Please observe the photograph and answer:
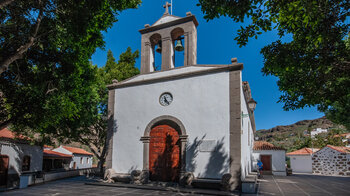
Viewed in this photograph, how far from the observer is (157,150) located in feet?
39.2

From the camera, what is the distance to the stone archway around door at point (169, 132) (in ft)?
36.5

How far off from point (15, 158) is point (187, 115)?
11.0 metres

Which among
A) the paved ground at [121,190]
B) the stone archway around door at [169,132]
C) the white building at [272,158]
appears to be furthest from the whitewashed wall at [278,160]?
the stone archway around door at [169,132]

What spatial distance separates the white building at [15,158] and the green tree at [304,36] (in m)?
14.0

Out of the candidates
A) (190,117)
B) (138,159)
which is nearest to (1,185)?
(138,159)

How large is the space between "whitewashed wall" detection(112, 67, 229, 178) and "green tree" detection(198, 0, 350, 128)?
10.9 feet

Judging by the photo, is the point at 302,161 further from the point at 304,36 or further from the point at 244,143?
the point at 304,36

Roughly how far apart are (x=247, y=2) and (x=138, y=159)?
30.7ft

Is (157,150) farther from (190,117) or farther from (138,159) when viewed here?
(190,117)

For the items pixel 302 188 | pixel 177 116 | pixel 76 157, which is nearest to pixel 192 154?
pixel 177 116

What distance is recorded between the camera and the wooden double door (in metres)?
11.5

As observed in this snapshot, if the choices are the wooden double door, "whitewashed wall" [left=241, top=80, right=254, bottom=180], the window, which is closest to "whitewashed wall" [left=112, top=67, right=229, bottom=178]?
the wooden double door

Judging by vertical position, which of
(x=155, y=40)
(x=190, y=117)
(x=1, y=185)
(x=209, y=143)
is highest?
(x=155, y=40)

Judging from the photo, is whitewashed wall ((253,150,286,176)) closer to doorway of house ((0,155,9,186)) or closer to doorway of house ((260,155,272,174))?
doorway of house ((260,155,272,174))
